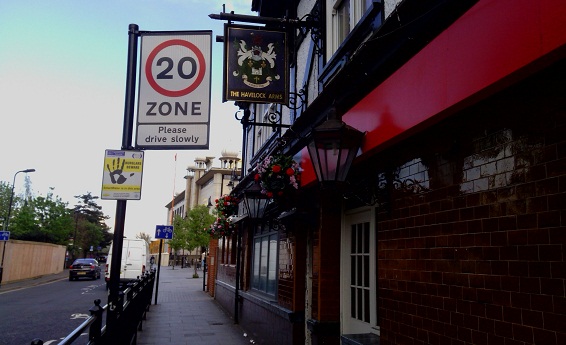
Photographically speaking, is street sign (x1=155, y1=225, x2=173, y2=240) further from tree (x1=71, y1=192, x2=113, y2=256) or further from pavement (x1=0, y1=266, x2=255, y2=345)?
tree (x1=71, y1=192, x2=113, y2=256)

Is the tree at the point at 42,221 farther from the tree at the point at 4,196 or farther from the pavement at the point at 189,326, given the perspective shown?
the pavement at the point at 189,326

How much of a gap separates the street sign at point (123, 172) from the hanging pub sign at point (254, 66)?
1.98m

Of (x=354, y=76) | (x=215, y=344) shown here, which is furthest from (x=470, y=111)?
(x=215, y=344)

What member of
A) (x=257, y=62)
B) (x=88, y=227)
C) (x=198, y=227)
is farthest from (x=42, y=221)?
(x=257, y=62)

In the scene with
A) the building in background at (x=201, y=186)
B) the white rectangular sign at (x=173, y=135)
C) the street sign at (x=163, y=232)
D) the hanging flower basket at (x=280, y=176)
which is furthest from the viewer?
the building in background at (x=201, y=186)

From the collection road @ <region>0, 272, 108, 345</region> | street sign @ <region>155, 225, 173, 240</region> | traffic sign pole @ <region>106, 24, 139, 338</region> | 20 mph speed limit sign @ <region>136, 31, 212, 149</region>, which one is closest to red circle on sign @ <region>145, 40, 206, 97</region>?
20 mph speed limit sign @ <region>136, 31, 212, 149</region>

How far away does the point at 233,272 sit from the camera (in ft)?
48.1

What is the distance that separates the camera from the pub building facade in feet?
8.45

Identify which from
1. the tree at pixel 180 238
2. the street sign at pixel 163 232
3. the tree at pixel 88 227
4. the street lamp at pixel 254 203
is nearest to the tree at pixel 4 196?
the tree at pixel 88 227

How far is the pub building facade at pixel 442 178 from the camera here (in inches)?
101

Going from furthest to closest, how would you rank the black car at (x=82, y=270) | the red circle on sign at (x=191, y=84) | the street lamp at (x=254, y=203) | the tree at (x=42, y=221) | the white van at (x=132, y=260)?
the tree at (x=42, y=221), the black car at (x=82, y=270), the white van at (x=132, y=260), the street lamp at (x=254, y=203), the red circle on sign at (x=191, y=84)

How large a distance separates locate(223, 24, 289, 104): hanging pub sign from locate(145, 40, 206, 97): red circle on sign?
111cm

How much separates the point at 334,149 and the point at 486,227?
1.60 meters

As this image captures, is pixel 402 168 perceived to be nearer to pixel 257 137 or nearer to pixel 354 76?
pixel 354 76
